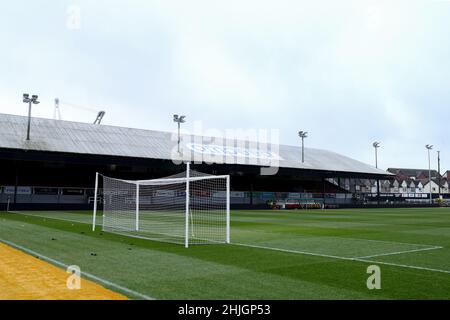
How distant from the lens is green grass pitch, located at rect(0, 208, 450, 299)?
22.9 ft

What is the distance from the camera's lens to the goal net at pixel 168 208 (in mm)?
15312

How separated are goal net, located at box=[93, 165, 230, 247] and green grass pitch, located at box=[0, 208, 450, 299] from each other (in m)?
1.68

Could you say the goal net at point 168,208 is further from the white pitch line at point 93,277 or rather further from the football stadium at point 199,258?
the white pitch line at point 93,277

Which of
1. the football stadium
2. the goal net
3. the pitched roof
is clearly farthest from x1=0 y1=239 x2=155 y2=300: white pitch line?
the pitched roof

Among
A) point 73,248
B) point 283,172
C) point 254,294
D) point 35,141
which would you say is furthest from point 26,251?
point 283,172

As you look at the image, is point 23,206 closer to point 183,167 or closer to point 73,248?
point 183,167

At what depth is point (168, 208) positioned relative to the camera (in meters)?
31.8

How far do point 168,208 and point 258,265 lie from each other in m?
22.8

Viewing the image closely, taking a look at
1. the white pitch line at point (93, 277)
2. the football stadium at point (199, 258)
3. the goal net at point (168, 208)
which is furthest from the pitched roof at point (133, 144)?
the white pitch line at point (93, 277)

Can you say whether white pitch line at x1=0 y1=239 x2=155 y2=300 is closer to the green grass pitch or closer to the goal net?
the green grass pitch

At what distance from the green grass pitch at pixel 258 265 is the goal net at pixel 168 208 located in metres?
1.68

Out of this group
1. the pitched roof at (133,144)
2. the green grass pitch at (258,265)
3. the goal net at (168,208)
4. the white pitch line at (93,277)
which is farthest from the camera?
the pitched roof at (133,144)

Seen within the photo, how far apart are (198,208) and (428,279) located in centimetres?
2487
